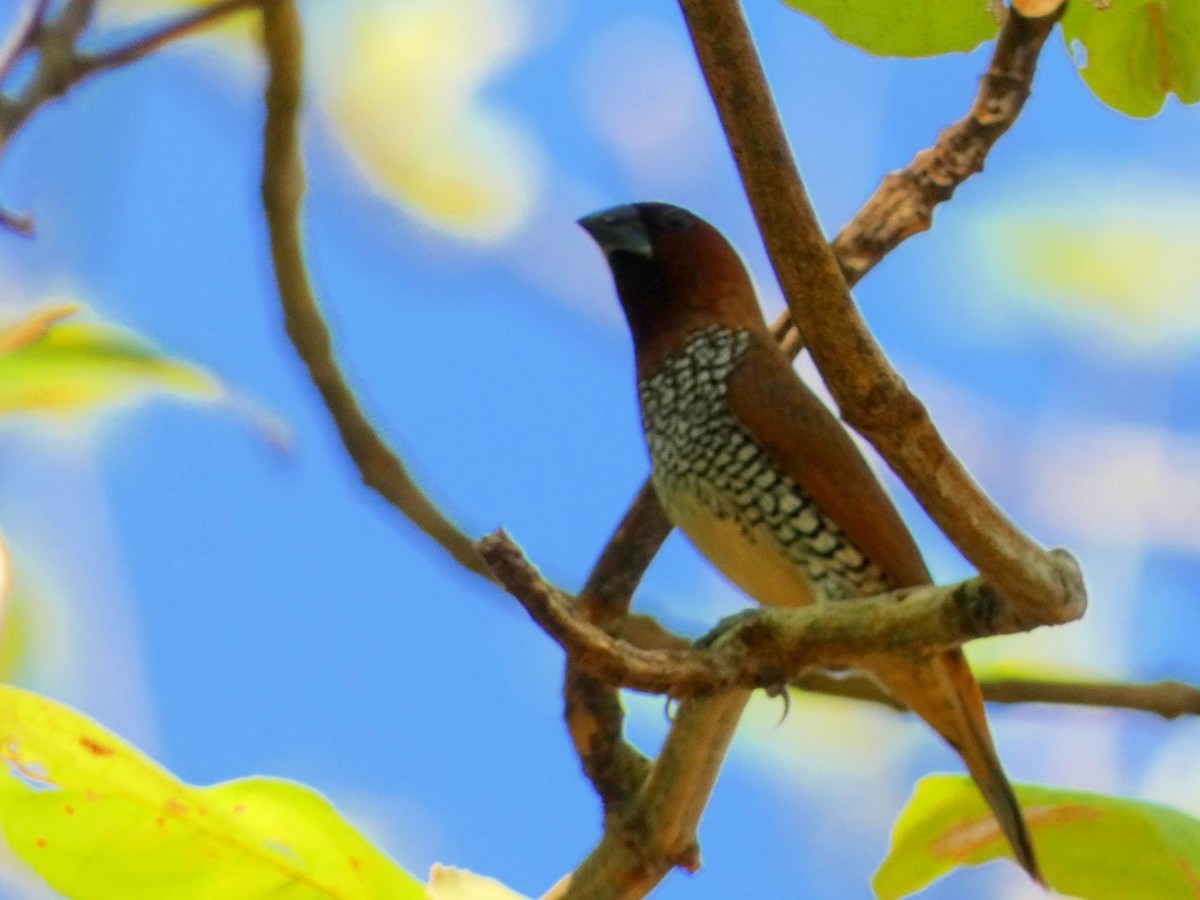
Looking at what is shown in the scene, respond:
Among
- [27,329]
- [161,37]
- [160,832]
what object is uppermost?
[161,37]

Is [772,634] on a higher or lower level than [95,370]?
lower

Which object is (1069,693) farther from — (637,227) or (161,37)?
(161,37)

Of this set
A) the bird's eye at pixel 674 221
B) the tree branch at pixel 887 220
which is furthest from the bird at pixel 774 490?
the bird's eye at pixel 674 221

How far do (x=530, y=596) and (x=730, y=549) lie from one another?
5.64ft

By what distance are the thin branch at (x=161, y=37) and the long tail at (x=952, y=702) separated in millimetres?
1980

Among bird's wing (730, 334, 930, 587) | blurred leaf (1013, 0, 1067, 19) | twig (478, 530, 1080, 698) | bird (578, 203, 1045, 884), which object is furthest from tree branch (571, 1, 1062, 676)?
blurred leaf (1013, 0, 1067, 19)

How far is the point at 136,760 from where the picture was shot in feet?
5.74

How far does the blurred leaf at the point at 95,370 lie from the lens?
7.97 feet

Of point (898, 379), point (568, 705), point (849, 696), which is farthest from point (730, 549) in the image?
point (898, 379)

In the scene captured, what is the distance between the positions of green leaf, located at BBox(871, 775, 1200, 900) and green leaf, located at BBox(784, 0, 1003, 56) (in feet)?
3.40

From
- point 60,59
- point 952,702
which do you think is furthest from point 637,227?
point 60,59

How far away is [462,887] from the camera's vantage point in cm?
183

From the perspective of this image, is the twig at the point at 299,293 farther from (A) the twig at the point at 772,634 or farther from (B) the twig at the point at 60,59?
(A) the twig at the point at 772,634

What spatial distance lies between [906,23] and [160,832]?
1.44 meters
